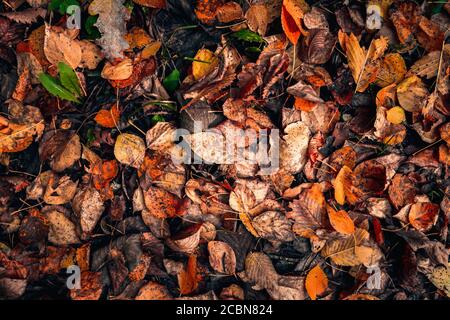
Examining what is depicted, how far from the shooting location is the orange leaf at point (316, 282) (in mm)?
1527

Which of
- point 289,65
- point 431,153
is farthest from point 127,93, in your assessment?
point 431,153

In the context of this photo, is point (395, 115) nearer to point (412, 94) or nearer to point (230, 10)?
point (412, 94)

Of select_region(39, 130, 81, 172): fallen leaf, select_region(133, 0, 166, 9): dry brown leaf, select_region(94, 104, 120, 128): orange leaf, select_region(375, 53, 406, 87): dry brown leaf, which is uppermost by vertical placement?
select_region(133, 0, 166, 9): dry brown leaf

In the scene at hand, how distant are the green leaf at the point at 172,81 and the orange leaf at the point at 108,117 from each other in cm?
21

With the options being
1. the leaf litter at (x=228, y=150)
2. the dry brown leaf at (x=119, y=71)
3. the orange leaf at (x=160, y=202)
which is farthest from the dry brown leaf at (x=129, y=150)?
the dry brown leaf at (x=119, y=71)

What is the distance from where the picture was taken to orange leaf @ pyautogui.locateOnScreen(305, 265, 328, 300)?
153cm

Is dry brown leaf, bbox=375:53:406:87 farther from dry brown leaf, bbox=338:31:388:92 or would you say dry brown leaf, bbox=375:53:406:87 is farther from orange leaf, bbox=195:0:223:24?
orange leaf, bbox=195:0:223:24

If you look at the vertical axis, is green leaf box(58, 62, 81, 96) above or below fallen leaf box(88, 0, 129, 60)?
below

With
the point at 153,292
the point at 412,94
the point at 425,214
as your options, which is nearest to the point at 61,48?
the point at 153,292

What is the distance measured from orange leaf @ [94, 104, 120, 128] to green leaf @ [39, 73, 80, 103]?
0.41 ft

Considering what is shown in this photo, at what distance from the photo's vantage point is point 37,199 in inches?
61.7

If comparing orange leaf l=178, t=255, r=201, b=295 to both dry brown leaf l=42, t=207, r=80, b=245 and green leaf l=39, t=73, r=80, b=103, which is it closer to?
dry brown leaf l=42, t=207, r=80, b=245

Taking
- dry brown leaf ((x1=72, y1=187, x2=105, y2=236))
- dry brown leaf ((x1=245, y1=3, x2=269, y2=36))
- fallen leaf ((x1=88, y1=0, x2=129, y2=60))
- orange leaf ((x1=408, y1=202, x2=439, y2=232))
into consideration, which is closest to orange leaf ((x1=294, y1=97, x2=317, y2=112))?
dry brown leaf ((x1=245, y1=3, x2=269, y2=36))

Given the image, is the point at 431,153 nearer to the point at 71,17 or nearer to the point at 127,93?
the point at 127,93
